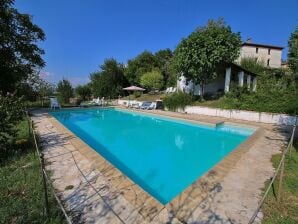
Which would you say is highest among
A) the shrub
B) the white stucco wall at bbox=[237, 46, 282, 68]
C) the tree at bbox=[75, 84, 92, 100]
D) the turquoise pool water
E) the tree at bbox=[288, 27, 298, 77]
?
the white stucco wall at bbox=[237, 46, 282, 68]

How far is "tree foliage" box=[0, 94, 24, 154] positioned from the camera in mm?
4832

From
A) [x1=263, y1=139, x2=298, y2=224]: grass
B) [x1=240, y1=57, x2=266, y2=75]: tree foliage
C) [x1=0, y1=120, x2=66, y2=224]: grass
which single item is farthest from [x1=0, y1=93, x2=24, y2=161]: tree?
[x1=240, y1=57, x2=266, y2=75]: tree foliage

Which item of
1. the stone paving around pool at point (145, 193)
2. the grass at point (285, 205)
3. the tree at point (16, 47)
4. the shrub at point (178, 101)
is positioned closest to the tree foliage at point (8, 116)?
the stone paving around pool at point (145, 193)

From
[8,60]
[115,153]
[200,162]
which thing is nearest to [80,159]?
[115,153]

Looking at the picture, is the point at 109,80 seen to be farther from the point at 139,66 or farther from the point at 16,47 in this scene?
the point at 16,47

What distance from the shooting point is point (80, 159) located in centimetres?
504

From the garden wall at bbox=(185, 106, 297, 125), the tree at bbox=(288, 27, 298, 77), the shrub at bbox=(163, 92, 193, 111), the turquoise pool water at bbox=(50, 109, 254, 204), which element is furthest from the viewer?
the shrub at bbox=(163, 92, 193, 111)

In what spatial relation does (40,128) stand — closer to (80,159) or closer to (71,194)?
(80,159)

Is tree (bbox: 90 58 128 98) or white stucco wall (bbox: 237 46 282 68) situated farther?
white stucco wall (bbox: 237 46 282 68)

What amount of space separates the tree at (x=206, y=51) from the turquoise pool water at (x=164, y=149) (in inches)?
179

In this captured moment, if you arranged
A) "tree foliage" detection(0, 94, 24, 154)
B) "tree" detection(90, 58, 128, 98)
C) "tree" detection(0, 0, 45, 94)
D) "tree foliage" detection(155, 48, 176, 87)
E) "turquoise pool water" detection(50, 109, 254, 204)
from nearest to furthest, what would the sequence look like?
"tree foliage" detection(0, 94, 24, 154), "turquoise pool water" detection(50, 109, 254, 204), "tree" detection(0, 0, 45, 94), "tree" detection(90, 58, 128, 98), "tree foliage" detection(155, 48, 176, 87)

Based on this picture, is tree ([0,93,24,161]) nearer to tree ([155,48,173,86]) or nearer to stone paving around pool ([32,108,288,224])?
stone paving around pool ([32,108,288,224])

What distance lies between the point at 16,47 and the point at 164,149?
1496 cm

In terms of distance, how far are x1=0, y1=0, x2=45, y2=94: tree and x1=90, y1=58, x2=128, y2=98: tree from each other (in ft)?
30.8
